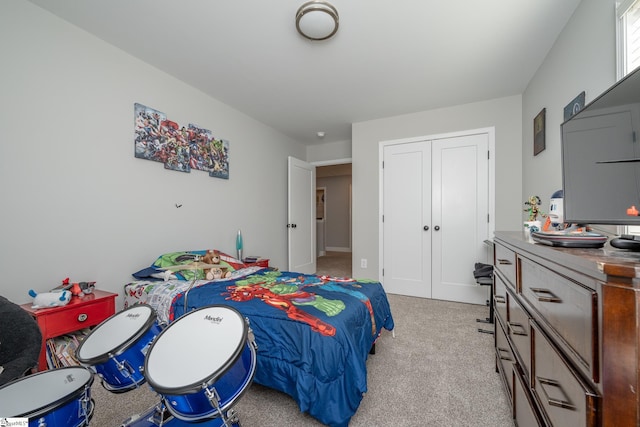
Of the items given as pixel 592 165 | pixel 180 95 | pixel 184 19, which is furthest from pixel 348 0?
pixel 180 95

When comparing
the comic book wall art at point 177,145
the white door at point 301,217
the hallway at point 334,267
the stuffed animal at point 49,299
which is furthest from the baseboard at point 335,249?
the stuffed animal at point 49,299

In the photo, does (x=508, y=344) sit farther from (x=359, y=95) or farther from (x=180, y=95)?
(x=180, y=95)

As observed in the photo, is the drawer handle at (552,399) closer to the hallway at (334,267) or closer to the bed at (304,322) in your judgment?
the bed at (304,322)

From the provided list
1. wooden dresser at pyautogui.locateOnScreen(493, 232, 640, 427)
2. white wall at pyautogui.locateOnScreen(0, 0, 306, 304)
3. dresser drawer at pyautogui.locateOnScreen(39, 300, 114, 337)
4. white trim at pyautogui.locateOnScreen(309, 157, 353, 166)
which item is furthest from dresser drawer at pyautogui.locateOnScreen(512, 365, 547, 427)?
white trim at pyautogui.locateOnScreen(309, 157, 353, 166)

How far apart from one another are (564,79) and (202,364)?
3011 mm

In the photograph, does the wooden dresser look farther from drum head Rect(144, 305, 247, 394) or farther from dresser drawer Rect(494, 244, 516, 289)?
drum head Rect(144, 305, 247, 394)

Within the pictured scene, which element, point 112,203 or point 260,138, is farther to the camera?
point 260,138

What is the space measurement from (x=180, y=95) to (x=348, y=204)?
5776 mm

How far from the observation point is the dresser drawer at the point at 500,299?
1.48 m

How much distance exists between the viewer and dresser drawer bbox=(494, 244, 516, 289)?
129cm

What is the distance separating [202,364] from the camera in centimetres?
91

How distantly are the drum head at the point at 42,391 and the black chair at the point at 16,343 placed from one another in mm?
185

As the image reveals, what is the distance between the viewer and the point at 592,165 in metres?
0.85

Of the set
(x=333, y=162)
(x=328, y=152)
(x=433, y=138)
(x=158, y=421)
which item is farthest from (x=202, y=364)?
(x=328, y=152)
